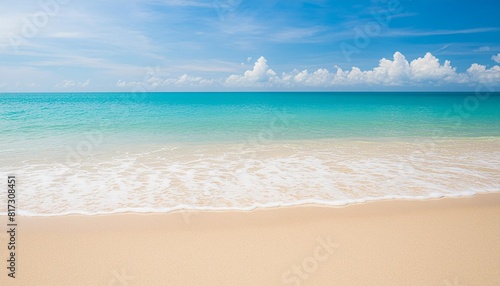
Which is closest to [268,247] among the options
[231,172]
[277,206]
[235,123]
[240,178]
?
[277,206]

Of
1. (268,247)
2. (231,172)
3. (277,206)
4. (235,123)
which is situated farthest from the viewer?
(235,123)

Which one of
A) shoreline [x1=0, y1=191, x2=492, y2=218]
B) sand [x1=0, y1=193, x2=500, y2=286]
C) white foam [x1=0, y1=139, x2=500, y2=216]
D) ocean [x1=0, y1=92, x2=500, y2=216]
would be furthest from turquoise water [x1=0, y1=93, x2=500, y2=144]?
sand [x1=0, y1=193, x2=500, y2=286]

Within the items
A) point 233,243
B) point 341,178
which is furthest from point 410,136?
point 233,243

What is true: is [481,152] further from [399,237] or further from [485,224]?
[399,237]

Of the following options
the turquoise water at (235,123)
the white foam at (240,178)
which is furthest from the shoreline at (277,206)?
the turquoise water at (235,123)

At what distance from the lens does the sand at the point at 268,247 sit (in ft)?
12.7

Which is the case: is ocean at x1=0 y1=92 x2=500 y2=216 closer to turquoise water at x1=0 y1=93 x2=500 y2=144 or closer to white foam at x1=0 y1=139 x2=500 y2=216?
white foam at x1=0 y1=139 x2=500 y2=216

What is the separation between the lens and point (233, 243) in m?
4.67

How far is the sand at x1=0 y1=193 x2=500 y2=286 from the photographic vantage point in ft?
12.7

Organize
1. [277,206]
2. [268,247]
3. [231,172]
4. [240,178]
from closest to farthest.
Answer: [268,247] → [277,206] → [240,178] → [231,172]

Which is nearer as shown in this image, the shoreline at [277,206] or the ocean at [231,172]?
the shoreline at [277,206]

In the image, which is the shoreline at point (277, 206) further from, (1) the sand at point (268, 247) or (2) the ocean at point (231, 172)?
(1) the sand at point (268, 247)

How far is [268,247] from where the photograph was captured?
4539 millimetres

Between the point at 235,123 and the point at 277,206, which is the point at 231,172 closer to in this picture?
the point at 277,206
